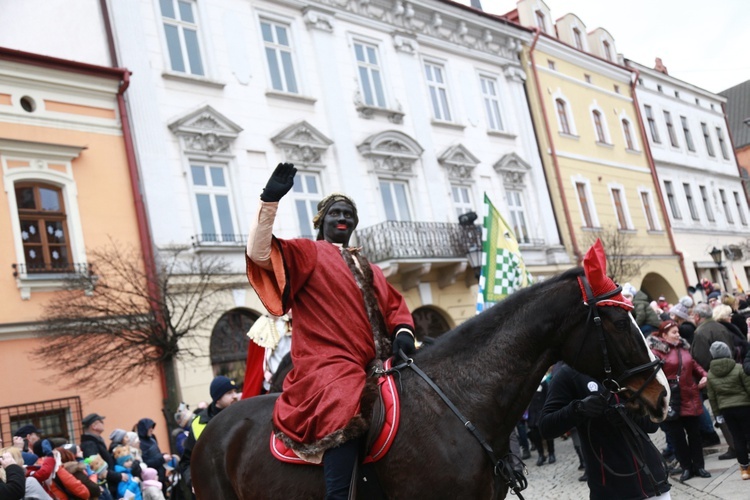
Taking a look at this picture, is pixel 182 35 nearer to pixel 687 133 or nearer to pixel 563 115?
pixel 563 115

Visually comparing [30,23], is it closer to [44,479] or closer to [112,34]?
[112,34]

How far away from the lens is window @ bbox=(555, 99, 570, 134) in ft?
89.1

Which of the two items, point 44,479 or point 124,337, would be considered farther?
point 124,337

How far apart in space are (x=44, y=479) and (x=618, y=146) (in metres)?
27.0

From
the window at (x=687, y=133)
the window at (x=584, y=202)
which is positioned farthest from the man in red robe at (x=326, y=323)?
the window at (x=687, y=133)

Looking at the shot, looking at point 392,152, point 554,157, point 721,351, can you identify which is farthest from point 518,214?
point 721,351

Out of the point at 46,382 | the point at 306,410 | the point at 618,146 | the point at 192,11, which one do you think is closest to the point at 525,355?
the point at 306,410

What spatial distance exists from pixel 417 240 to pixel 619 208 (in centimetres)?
1281

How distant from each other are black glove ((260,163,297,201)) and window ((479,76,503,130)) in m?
21.2

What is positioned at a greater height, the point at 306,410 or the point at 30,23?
the point at 30,23

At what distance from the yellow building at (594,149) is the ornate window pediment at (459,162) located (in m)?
4.21

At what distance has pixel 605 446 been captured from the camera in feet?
15.3

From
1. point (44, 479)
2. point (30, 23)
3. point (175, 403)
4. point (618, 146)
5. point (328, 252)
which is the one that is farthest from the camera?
point (618, 146)

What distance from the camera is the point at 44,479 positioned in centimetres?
721
